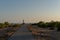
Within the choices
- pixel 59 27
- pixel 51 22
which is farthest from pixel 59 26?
pixel 51 22

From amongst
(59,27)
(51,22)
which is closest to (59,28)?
(59,27)

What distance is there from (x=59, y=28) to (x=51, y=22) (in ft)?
107

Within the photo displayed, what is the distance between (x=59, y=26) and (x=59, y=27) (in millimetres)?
242

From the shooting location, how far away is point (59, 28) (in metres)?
47.3

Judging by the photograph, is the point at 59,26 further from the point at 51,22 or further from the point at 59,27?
the point at 51,22

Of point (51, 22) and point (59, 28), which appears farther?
point (51, 22)

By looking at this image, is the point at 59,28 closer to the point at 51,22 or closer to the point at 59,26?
the point at 59,26

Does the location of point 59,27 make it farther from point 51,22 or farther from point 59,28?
point 51,22

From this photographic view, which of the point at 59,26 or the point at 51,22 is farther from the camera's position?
the point at 51,22

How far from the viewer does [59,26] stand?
47344 mm

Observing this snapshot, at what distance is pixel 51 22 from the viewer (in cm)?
7975

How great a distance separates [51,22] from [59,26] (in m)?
32.5
